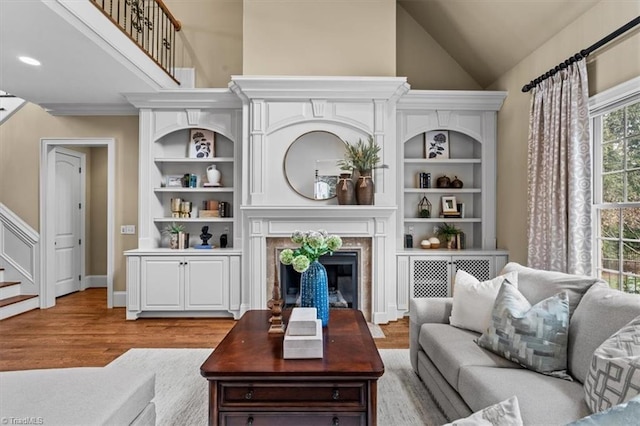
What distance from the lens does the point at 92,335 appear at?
156 inches

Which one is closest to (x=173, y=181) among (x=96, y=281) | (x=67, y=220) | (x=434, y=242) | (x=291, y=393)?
(x=67, y=220)

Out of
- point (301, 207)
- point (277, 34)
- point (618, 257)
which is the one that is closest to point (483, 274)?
point (618, 257)

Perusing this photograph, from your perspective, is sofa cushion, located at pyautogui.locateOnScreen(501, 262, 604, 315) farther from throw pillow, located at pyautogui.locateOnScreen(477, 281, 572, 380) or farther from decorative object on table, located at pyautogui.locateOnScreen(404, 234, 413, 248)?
decorative object on table, located at pyautogui.locateOnScreen(404, 234, 413, 248)

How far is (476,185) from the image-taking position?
505 centimetres

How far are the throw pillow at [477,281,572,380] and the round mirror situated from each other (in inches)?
106

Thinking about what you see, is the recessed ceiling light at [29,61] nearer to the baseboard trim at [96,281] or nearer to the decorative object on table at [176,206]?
the decorative object on table at [176,206]

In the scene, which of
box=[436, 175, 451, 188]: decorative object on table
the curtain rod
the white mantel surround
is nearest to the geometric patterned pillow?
the curtain rod

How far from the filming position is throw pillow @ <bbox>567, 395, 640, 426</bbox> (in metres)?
0.76

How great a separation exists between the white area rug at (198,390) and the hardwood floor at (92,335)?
25cm

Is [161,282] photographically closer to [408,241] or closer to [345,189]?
[345,189]

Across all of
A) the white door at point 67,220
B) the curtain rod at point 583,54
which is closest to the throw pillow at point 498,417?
the curtain rod at point 583,54

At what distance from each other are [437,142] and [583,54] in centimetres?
208

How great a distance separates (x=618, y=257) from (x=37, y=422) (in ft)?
12.3

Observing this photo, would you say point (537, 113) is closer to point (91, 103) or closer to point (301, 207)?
point (301, 207)
